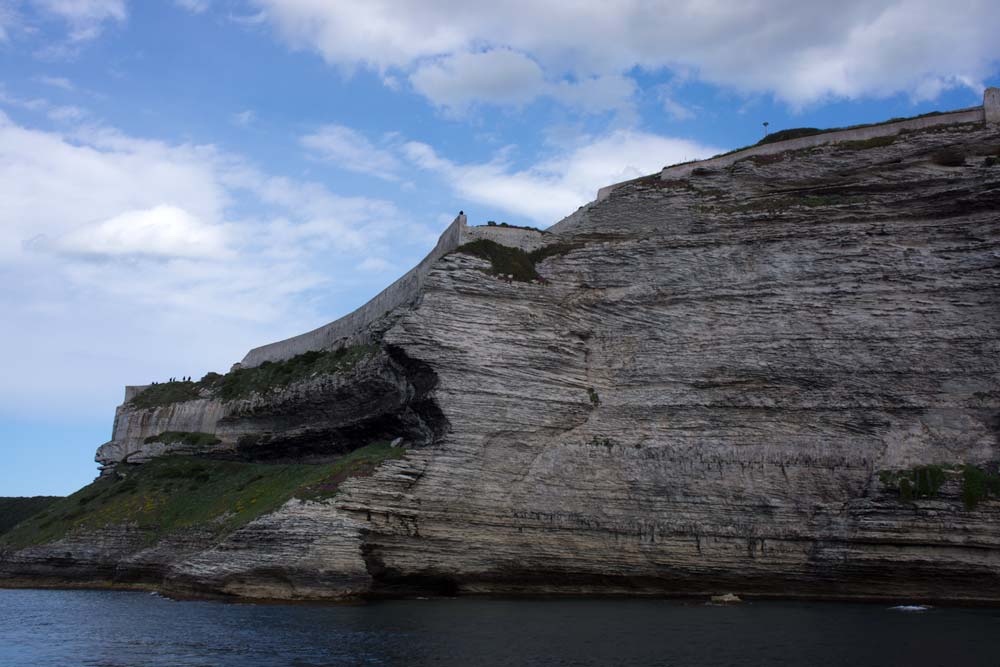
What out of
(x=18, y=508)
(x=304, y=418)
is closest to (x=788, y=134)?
(x=304, y=418)

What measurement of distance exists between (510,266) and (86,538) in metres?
25.8

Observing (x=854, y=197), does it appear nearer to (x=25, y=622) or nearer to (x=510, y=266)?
(x=510, y=266)

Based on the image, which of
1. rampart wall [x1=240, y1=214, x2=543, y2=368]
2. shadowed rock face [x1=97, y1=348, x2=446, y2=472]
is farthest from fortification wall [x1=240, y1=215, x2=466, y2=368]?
shadowed rock face [x1=97, y1=348, x2=446, y2=472]

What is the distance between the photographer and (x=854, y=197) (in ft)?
117

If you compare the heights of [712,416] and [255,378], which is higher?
[255,378]

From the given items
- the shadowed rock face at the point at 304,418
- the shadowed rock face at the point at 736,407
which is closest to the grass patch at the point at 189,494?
the shadowed rock face at the point at 304,418

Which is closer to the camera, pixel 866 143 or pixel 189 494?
pixel 866 143

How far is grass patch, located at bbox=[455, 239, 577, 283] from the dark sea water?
12.7 meters

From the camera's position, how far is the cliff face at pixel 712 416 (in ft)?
101

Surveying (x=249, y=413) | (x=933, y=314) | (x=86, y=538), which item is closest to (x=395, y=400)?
(x=249, y=413)

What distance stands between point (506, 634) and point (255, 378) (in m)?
33.9

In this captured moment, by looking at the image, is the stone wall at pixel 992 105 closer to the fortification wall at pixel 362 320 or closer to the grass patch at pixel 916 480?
the grass patch at pixel 916 480

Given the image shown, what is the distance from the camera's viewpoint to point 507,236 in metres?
38.0

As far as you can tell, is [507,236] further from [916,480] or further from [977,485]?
[977,485]
